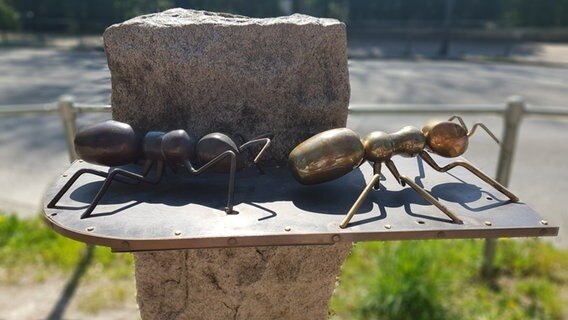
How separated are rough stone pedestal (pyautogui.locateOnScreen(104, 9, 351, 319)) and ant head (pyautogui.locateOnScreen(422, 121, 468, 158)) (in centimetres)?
32

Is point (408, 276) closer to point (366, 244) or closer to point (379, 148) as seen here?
point (366, 244)

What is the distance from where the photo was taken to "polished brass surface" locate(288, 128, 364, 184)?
4.33 ft

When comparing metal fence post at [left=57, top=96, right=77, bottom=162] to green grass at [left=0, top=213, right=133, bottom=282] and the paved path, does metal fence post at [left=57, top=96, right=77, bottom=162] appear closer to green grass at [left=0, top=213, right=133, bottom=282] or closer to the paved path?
the paved path

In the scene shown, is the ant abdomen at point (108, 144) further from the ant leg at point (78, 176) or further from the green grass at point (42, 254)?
the green grass at point (42, 254)

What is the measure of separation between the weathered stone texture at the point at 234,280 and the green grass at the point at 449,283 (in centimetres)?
110

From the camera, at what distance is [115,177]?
4.46 ft

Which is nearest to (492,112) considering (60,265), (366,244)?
(366,244)

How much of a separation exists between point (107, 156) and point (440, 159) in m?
1.10

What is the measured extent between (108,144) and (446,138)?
1.02 metres

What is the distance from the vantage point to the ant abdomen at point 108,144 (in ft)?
4.65

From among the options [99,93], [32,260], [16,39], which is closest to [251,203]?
[99,93]

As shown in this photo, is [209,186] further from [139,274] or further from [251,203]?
[139,274]

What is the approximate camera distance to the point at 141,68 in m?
1.60

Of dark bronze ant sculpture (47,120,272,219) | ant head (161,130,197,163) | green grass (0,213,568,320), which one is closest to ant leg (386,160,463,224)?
dark bronze ant sculpture (47,120,272,219)
